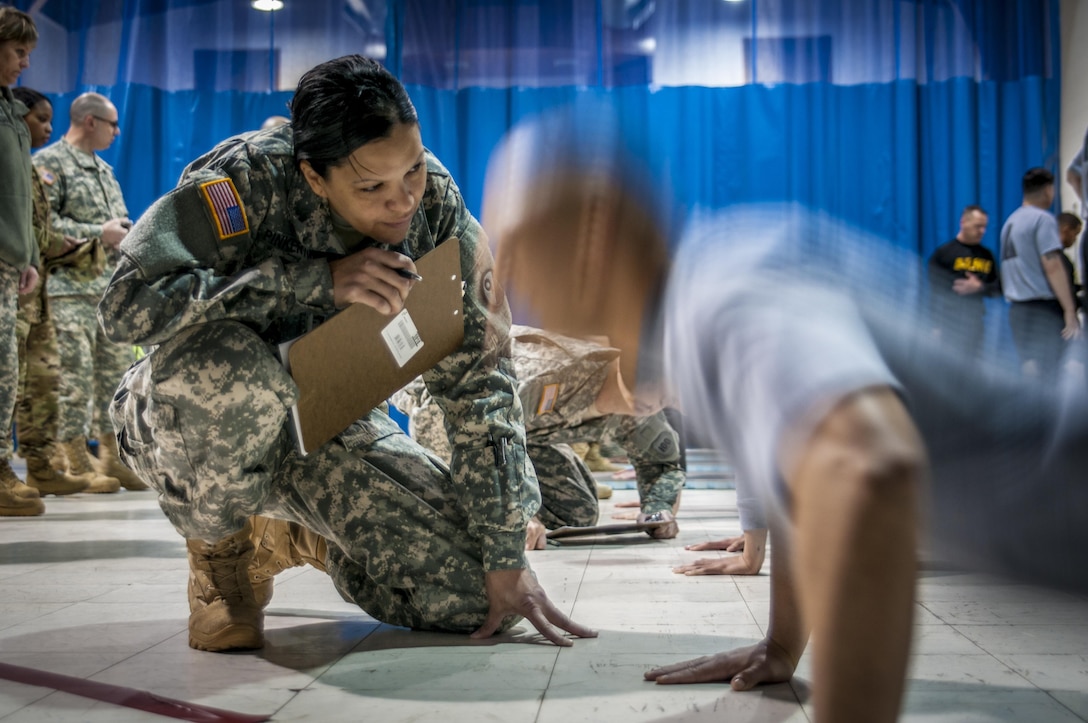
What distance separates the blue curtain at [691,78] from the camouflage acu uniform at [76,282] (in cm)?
195

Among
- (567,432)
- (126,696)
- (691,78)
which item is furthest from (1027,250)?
(126,696)

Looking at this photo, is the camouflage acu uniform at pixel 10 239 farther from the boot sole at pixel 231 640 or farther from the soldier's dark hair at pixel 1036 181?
the soldier's dark hair at pixel 1036 181

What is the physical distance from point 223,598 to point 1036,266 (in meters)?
4.65

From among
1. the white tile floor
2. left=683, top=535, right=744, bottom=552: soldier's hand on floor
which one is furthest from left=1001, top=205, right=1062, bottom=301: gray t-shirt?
the white tile floor

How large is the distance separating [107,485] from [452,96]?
125 inches

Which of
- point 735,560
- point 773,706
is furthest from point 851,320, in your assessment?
point 735,560

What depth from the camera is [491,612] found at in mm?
1747

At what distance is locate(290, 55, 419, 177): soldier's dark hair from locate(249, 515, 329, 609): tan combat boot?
705 mm

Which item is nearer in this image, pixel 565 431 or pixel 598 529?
pixel 598 529

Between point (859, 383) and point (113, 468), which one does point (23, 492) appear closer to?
point (113, 468)

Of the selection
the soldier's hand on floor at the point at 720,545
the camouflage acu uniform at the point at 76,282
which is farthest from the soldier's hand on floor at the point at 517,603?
the camouflage acu uniform at the point at 76,282

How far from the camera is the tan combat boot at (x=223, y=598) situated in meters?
1.68

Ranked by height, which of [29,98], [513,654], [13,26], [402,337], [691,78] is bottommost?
[513,654]

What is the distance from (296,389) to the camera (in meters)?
1.60
